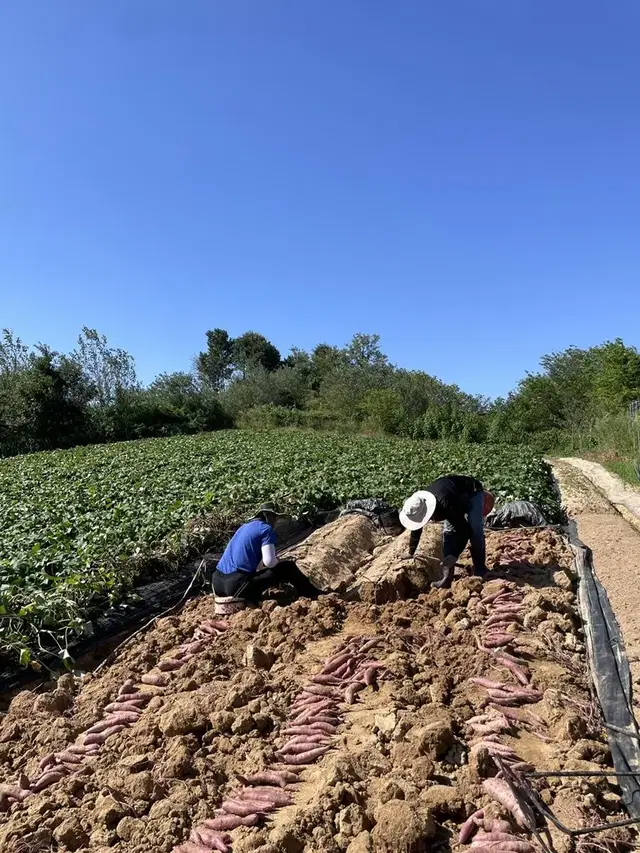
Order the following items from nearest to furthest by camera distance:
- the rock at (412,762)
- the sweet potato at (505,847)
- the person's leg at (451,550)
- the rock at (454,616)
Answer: the sweet potato at (505,847) < the rock at (412,762) < the rock at (454,616) < the person's leg at (451,550)

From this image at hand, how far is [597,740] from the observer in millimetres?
Answer: 3447

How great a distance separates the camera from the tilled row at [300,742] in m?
2.84

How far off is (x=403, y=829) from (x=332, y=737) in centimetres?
107

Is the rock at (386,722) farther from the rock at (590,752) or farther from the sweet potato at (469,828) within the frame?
the rock at (590,752)

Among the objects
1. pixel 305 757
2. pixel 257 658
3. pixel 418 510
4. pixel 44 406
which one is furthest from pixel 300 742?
pixel 44 406

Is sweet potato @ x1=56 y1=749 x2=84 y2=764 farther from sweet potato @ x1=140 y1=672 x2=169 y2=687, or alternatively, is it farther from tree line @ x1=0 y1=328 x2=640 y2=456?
tree line @ x1=0 y1=328 x2=640 y2=456

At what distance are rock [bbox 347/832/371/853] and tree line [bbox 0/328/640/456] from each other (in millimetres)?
18816

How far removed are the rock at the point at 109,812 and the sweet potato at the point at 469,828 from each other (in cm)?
173

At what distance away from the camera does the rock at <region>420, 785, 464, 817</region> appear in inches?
111

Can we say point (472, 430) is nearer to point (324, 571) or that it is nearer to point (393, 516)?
point (393, 516)

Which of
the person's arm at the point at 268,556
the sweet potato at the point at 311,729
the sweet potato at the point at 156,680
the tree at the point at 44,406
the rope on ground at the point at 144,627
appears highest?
the tree at the point at 44,406

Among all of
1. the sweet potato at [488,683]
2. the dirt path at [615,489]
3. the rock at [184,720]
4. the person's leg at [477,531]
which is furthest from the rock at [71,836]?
the dirt path at [615,489]

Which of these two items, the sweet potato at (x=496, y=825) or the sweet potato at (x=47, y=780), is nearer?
the sweet potato at (x=496, y=825)

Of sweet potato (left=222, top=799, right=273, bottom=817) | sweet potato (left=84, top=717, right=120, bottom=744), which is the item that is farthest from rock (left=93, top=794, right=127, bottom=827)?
sweet potato (left=84, top=717, right=120, bottom=744)
